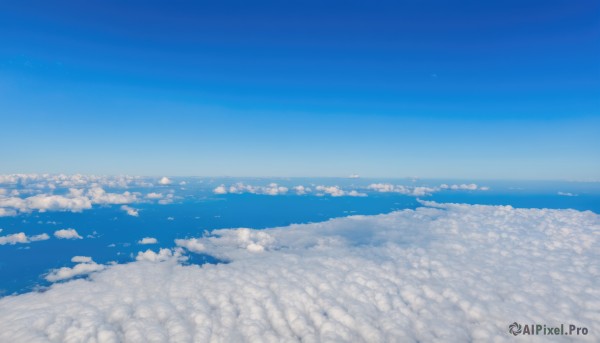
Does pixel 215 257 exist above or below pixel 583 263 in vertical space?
below

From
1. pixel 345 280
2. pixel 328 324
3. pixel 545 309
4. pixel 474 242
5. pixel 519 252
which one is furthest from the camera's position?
pixel 474 242

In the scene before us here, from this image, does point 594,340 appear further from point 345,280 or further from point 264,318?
point 264,318

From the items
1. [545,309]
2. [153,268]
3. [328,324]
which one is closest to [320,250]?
[328,324]

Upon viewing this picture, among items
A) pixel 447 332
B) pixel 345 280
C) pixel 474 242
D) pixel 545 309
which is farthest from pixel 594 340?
pixel 474 242

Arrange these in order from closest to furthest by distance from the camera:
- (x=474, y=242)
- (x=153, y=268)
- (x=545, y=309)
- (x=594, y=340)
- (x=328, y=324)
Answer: (x=594, y=340), (x=328, y=324), (x=545, y=309), (x=153, y=268), (x=474, y=242)

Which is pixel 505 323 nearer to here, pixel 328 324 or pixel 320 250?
pixel 328 324

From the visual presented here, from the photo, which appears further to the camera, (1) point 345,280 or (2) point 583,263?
(2) point 583,263
